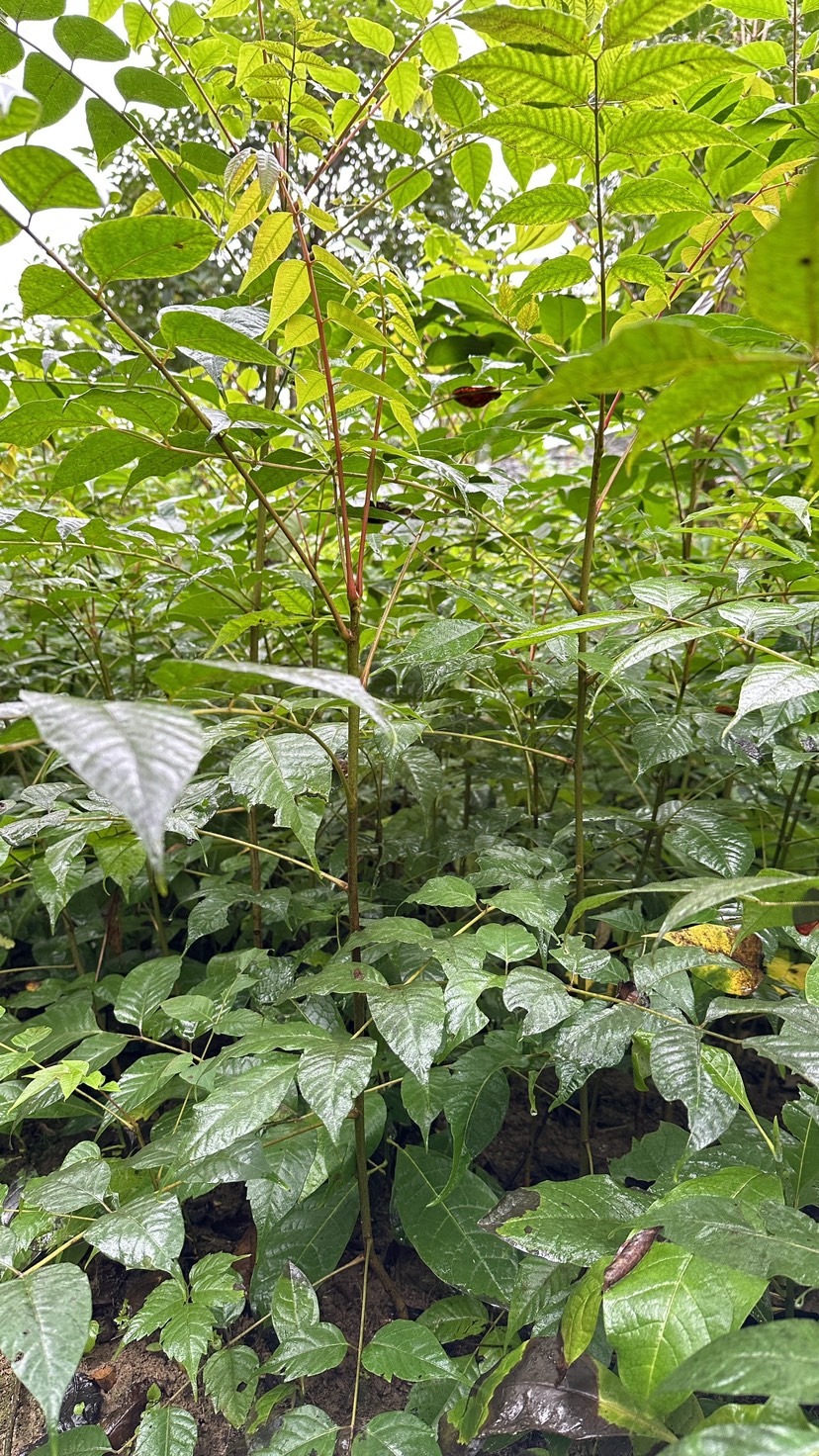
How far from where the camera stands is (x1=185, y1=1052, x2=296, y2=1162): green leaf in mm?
670

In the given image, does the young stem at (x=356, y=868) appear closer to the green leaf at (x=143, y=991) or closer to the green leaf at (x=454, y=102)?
the green leaf at (x=143, y=991)

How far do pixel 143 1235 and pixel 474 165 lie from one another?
3.83 ft

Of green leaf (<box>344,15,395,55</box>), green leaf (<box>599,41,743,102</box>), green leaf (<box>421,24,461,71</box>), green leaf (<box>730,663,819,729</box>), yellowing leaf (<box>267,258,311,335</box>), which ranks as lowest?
green leaf (<box>730,663,819,729</box>)

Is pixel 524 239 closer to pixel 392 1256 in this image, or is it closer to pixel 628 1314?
pixel 628 1314

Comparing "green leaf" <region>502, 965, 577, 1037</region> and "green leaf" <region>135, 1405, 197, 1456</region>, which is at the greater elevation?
"green leaf" <region>502, 965, 577, 1037</region>

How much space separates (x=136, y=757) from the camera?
14.1 inches

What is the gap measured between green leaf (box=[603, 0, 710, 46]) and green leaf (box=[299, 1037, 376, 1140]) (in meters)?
0.83

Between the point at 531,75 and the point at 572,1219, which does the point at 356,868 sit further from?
the point at 531,75

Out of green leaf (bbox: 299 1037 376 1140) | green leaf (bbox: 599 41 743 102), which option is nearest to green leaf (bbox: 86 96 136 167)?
green leaf (bbox: 599 41 743 102)

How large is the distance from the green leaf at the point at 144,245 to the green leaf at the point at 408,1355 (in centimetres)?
97

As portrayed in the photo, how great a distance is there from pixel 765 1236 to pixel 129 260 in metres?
0.89

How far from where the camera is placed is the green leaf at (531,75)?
65 centimetres

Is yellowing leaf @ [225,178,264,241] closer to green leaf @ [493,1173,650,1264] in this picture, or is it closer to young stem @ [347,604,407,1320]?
young stem @ [347,604,407,1320]

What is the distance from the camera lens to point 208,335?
2.46ft
